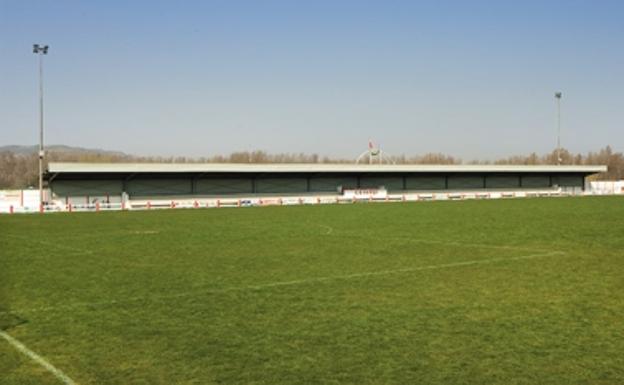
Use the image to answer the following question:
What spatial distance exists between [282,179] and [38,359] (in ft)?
223

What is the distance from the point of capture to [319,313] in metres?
12.2

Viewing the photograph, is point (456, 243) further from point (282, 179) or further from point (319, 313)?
point (282, 179)

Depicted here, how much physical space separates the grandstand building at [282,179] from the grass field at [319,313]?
39342mm

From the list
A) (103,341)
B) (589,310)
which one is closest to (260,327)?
(103,341)

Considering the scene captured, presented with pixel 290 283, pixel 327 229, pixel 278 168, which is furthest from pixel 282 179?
pixel 290 283

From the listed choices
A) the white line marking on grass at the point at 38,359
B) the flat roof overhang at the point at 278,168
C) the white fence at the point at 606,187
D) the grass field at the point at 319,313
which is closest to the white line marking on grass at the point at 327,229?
the grass field at the point at 319,313

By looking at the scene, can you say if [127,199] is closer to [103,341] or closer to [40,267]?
[40,267]

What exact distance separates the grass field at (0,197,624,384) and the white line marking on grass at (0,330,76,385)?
0.09m

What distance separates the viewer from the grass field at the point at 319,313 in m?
8.61

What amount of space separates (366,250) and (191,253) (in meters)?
5.79

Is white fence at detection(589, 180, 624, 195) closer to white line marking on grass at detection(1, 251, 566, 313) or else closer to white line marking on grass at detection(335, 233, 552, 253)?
white line marking on grass at detection(335, 233, 552, 253)

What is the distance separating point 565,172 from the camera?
311ft

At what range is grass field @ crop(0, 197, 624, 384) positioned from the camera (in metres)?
8.61

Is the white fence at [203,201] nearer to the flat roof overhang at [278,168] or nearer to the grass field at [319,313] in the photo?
the flat roof overhang at [278,168]
